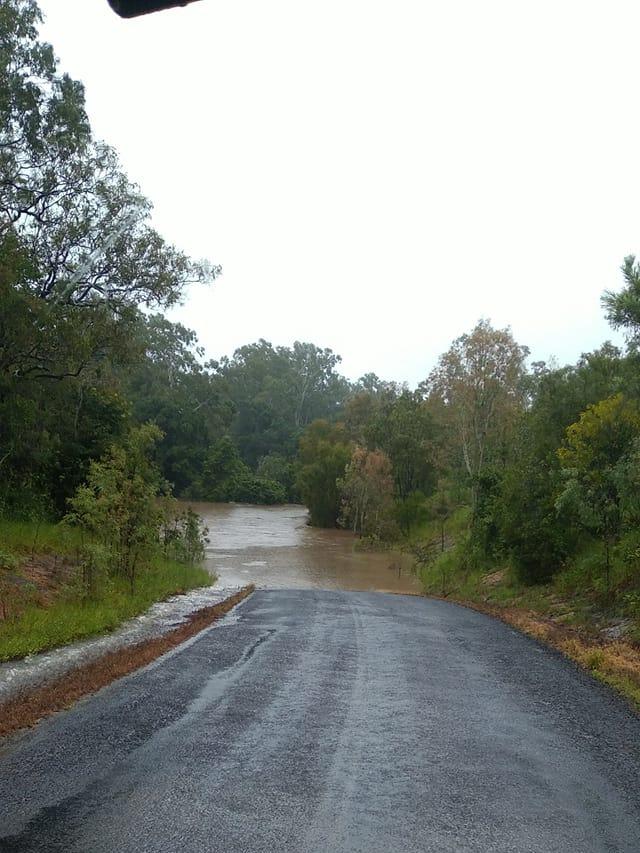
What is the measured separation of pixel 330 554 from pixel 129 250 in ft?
95.1

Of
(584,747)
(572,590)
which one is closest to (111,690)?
(584,747)

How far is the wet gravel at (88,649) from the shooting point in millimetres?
8797

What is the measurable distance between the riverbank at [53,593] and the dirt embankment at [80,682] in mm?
997

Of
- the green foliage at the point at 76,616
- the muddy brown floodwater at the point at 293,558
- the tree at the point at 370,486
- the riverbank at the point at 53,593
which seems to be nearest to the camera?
the green foliage at the point at 76,616

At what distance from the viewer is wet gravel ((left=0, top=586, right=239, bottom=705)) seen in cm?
880

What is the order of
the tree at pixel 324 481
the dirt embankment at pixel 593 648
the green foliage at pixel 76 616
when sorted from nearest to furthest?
the dirt embankment at pixel 593 648 → the green foliage at pixel 76 616 → the tree at pixel 324 481

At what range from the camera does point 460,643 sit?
12891 mm

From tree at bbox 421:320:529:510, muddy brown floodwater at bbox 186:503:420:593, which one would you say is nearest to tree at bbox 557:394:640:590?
muddy brown floodwater at bbox 186:503:420:593

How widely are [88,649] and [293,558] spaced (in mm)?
32079

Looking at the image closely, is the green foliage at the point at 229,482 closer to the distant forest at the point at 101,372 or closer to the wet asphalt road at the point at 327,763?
the distant forest at the point at 101,372

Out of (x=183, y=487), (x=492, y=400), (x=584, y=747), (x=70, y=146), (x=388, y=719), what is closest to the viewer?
(x=584, y=747)

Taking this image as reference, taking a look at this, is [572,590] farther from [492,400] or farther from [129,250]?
[492,400]

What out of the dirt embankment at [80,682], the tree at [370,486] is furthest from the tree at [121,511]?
the tree at [370,486]

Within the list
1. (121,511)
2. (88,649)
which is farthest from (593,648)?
(121,511)
